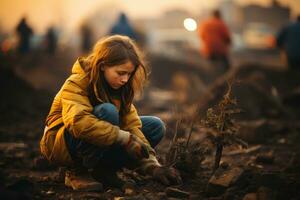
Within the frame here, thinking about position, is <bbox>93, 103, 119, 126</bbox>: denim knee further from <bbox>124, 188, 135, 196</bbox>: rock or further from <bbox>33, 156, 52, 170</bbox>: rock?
<bbox>33, 156, 52, 170</bbox>: rock

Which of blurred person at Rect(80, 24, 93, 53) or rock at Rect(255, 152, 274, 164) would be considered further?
blurred person at Rect(80, 24, 93, 53)

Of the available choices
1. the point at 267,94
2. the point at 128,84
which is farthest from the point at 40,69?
the point at 128,84

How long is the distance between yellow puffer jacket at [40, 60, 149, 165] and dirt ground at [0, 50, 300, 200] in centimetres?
33

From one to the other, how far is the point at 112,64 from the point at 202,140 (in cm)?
151

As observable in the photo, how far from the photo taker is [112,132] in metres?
3.81

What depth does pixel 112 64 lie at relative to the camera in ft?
13.1

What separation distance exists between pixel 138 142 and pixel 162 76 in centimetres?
1683

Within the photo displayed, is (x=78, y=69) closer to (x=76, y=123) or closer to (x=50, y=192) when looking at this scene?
(x=76, y=123)

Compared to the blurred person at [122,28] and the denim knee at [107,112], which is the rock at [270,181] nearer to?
the denim knee at [107,112]

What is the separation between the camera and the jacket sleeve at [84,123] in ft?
12.4

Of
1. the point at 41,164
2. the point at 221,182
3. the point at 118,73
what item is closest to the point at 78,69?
the point at 118,73

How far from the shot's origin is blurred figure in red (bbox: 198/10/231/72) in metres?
12.0

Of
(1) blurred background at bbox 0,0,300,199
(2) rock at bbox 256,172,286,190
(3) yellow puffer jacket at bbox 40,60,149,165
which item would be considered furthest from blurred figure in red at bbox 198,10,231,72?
(2) rock at bbox 256,172,286,190

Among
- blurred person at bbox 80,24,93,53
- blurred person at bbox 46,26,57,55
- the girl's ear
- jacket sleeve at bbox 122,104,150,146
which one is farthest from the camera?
blurred person at bbox 46,26,57,55
